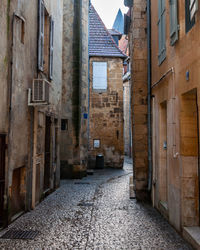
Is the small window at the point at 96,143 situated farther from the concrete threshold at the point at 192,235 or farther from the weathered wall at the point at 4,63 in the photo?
Result: the concrete threshold at the point at 192,235

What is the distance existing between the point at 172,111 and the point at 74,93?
24.9 feet

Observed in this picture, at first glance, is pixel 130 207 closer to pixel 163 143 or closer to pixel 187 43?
pixel 163 143

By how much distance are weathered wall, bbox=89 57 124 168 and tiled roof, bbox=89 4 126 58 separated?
4.32 feet

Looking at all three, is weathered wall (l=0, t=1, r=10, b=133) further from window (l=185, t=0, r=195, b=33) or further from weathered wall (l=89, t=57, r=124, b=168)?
weathered wall (l=89, t=57, r=124, b=168)

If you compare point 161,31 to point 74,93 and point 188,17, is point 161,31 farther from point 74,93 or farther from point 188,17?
point 74,93

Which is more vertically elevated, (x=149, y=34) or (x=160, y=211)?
(x=149, y=34)

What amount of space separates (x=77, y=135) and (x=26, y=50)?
645 centimetres

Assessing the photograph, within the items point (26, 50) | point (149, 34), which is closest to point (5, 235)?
point (26, 50)

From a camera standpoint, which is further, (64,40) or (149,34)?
(64,40)

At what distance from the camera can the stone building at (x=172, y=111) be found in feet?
14.4

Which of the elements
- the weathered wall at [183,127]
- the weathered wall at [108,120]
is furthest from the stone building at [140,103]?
the weathered wall at [108,120]

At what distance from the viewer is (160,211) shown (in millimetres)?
6230

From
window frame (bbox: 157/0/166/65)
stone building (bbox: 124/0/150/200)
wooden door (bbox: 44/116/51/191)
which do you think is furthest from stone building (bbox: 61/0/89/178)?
window frame (bbox: 157/0/166/65)

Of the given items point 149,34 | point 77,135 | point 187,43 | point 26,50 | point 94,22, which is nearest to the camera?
point 187,43
